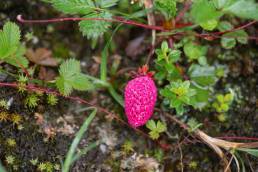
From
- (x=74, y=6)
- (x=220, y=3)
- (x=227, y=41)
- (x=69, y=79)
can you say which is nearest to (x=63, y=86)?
(x=69, y=79)

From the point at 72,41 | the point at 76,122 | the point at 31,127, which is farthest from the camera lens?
the point at 72,41

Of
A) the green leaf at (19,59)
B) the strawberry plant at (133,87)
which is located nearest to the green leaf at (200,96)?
the strawberry plant at (133,87)

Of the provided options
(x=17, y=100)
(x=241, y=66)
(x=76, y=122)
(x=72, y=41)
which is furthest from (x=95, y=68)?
(x=241, y=66)

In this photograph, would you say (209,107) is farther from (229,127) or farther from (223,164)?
(223,164)

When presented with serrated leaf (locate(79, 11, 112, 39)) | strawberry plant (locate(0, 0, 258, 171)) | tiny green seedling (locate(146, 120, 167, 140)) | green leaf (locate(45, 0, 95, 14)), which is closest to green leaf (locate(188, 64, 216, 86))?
strawberry plant (locate(0, 0, 258, 171))

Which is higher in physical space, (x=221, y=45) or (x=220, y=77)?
(x=221, y=45)
